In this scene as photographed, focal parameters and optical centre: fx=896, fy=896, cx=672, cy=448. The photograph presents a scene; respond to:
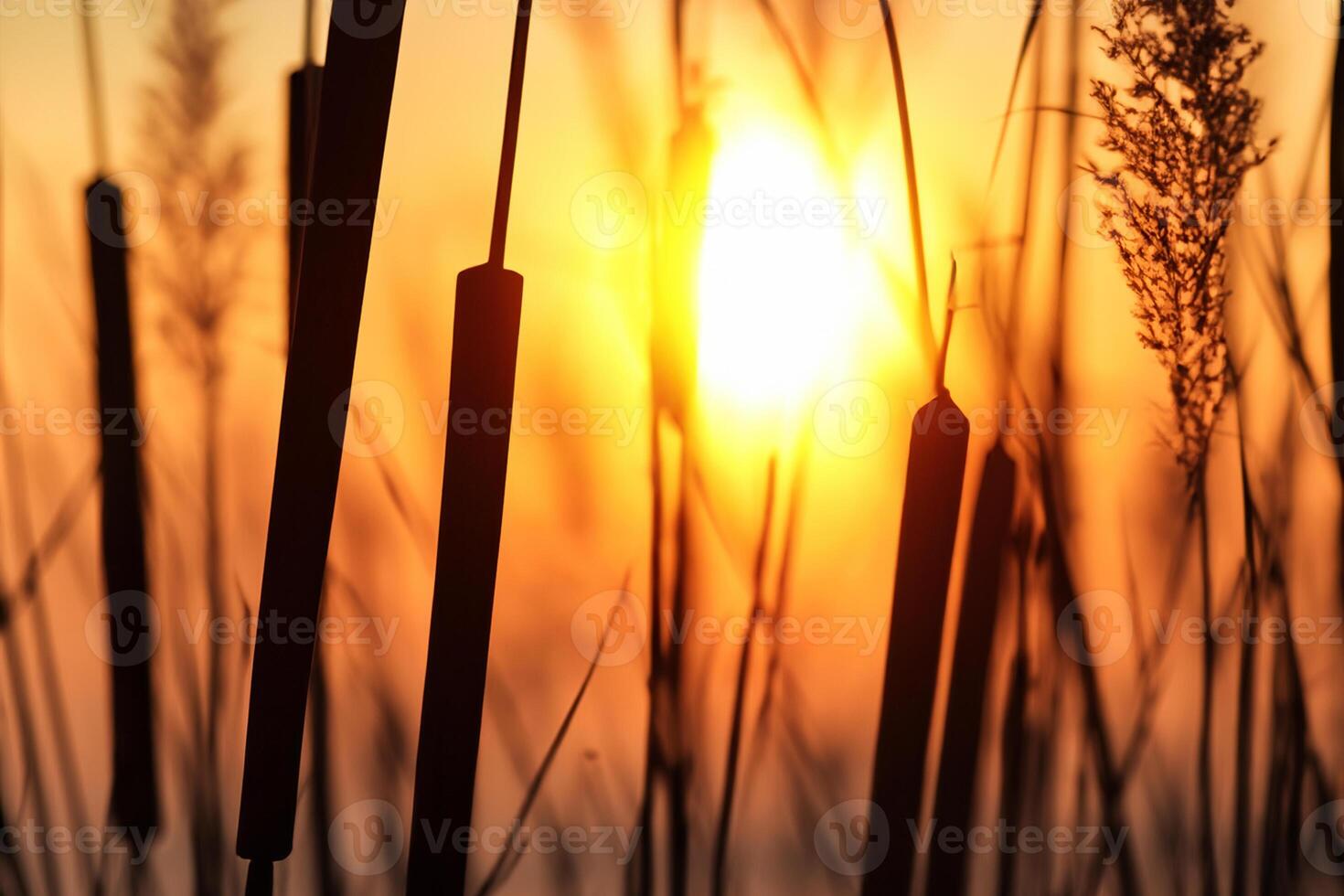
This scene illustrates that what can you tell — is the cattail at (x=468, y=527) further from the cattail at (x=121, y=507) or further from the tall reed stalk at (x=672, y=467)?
the cattail at (x=121, y=507)

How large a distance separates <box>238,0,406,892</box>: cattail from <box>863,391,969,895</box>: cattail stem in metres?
0.62

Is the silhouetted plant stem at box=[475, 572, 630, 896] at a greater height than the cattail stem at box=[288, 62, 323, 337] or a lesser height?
lesser

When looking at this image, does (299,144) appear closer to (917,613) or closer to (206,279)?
(206,279)

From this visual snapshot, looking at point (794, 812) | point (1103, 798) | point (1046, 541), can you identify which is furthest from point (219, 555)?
point (1103, 798)

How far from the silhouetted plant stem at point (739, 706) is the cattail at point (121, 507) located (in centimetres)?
65

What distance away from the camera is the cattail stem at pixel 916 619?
3.34 ft

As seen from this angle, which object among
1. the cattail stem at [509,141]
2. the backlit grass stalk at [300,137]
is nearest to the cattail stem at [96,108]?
the backlit grass stalk at [300,137]

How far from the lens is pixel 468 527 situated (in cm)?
82

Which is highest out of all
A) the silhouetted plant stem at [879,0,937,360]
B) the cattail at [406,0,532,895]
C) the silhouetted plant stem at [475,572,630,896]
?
the silhouetted plant stem at [879,0,937,360]

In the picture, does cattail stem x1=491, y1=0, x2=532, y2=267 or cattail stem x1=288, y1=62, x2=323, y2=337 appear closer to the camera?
cattail stem x1=491, y1=0, x2=532, y2=267

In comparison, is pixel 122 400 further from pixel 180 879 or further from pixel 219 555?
pixel 180 879

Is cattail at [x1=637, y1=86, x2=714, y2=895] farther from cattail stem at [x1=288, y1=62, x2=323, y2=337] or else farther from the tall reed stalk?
cattail stem at [x1=288, y1=62, x2=323, y2=337]

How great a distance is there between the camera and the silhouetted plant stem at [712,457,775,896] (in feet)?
3.35

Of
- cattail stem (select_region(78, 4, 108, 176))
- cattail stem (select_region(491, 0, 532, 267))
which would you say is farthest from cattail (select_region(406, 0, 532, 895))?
cattail stem (select_region(78, 4, 108, 176))
